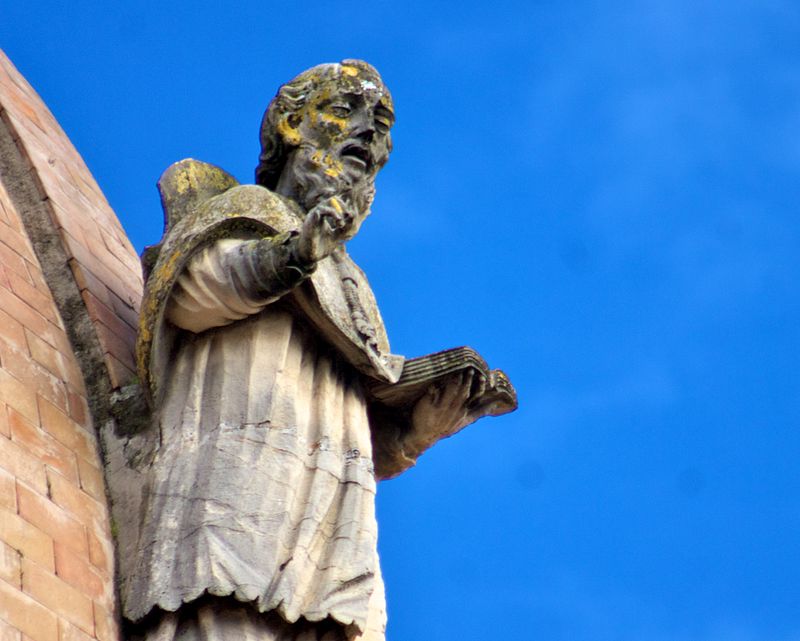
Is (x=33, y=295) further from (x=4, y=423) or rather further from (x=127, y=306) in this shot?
(x=4, y=423)

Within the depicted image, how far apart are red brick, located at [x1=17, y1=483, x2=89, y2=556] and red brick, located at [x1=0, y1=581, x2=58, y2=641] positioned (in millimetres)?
474

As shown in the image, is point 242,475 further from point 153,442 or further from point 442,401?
point 442,401

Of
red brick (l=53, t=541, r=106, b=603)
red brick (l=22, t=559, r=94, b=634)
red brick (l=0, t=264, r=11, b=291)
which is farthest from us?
red brick (l=0, t=264, r=11, b=291)

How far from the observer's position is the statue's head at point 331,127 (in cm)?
1153

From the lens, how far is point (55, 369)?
436 inches

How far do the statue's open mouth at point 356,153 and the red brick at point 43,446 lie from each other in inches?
80.2

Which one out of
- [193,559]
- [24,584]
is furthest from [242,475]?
[24,584]

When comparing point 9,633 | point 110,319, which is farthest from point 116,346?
point 9,633

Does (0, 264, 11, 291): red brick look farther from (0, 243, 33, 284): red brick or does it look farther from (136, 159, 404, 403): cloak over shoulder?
(136, 159, 404, 403): cloak over shoulder

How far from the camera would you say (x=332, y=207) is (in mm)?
10477

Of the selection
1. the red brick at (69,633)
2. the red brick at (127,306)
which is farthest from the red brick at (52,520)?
the red brick at (127,306)

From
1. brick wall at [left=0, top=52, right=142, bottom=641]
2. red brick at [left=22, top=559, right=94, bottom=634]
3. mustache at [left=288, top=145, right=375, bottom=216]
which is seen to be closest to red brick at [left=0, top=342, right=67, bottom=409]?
brick wall at [left=0, top=52, right=142, bottom=641]

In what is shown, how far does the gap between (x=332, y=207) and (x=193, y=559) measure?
167cm

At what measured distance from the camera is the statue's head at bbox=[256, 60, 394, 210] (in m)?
11.5
